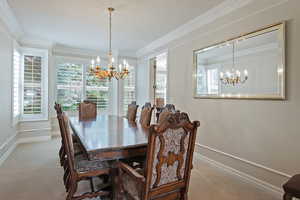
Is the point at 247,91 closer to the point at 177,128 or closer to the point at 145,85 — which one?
the point at 177,128

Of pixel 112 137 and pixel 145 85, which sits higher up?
pixel 145 85

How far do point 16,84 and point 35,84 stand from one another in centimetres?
60

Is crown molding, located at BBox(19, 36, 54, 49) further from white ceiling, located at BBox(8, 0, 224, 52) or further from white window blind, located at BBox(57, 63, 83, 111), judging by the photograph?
white window blind, located at BBox(57, 63, 83, 111)

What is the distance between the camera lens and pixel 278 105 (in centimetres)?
223

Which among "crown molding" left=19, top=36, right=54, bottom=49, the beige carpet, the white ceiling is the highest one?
the white ceiling

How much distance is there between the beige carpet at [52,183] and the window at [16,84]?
1.18m

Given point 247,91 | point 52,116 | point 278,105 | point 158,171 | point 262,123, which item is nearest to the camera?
point 158,171

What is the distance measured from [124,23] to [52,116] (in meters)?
3.46

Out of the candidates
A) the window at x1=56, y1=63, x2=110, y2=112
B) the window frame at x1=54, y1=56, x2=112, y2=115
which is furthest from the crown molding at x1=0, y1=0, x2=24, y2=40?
the window at x1=56, y1=63, x2=110, y2=112

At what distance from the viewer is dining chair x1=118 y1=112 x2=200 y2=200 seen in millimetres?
1332

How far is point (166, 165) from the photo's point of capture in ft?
4.68

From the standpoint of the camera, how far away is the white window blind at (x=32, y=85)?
15.3ft

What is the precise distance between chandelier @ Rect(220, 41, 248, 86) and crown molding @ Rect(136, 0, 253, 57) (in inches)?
21.2

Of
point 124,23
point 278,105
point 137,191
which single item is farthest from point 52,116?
point 278,105
